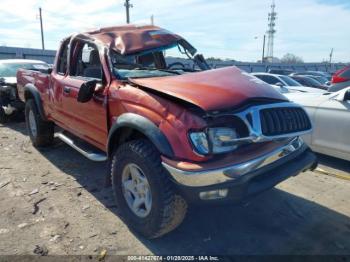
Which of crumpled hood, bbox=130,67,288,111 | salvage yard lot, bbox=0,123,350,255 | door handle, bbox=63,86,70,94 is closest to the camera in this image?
crumpled hood, bbox=130,67,288,111

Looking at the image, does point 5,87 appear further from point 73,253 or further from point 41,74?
point 73,253

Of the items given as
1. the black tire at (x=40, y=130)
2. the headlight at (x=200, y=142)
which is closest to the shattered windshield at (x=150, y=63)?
the headlight at (x=200, y=142)

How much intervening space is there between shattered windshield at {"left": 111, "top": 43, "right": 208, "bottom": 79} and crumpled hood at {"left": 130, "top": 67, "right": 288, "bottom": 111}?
372 millimetres

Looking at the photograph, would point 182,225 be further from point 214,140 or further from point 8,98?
point 8,98

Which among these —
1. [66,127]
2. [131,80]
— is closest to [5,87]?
[66,127]

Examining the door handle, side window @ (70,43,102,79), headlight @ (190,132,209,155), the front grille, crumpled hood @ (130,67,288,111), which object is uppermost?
side window @ (70,43,102,79)

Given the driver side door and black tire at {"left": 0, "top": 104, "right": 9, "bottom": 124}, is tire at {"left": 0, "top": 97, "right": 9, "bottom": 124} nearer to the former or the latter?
black tire at {"left": 0, "top": 104, "right": 9, "bottom": 124}

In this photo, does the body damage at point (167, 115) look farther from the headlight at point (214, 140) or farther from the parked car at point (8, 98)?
the parked car at point (8, 98)

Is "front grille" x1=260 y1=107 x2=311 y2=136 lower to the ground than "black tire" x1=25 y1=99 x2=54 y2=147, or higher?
higher

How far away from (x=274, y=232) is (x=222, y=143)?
49.1 inches

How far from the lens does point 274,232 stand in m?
3.37

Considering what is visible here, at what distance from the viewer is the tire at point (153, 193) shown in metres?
2.84

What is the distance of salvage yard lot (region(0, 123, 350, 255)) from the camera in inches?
123

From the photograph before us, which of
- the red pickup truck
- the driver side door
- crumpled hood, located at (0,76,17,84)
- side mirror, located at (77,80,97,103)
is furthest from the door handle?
crumpled hood, located at (0,76,17,84)
